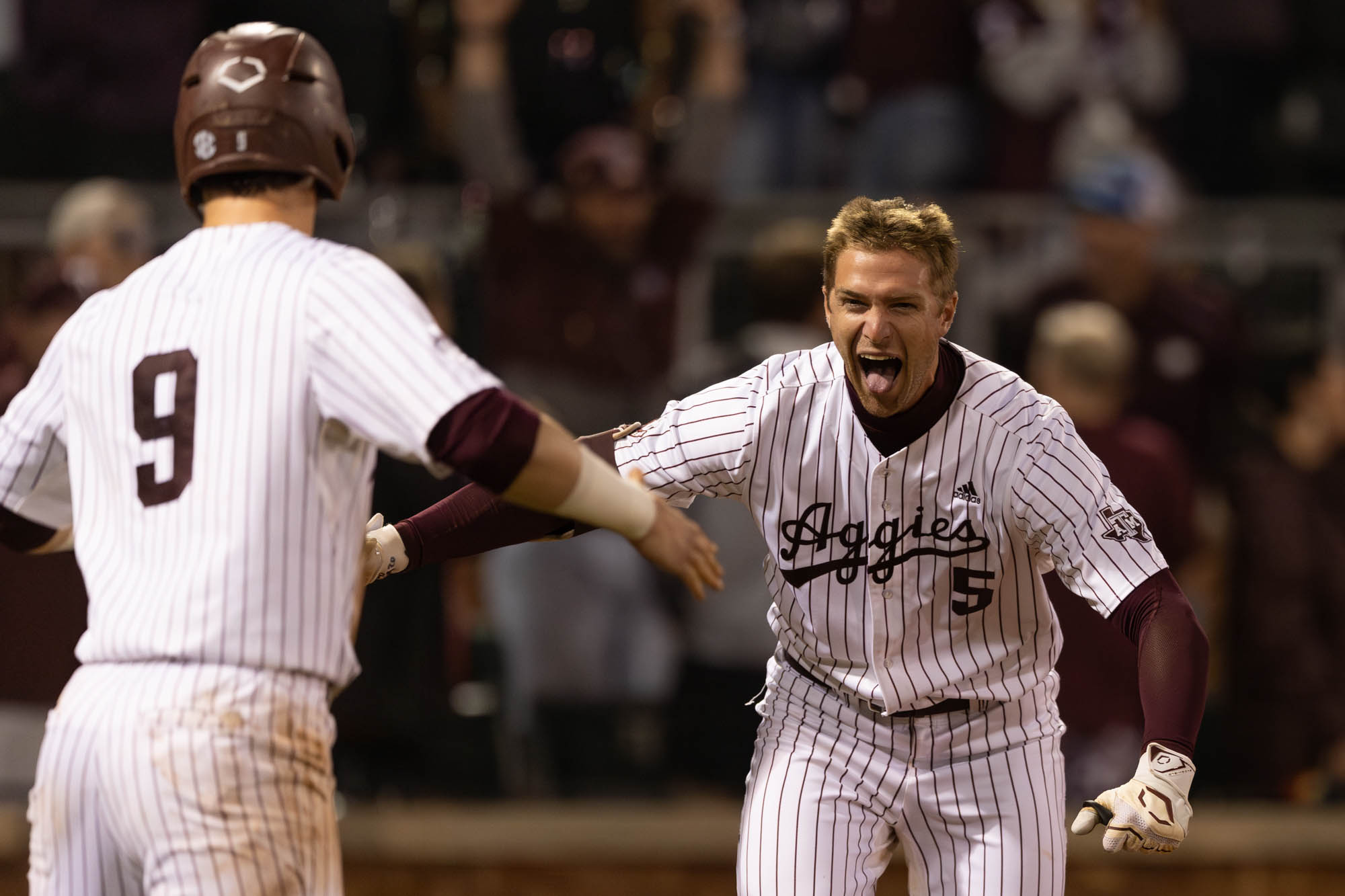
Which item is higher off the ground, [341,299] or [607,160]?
[607,160]

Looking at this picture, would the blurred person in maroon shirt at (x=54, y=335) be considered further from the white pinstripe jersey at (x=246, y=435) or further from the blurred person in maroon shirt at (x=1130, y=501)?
the blurred person in maroon shirt at (x=1130, y=501)

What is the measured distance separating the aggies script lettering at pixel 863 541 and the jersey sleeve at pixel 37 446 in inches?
54.4

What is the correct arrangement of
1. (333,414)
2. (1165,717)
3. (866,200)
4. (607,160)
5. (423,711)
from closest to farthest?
(333,414) → (1165,717) → (866,200) → (423,711) → (607,160)

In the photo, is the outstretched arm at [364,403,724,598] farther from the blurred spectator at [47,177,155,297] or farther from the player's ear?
the blurred spectator at [47,177,155,297]

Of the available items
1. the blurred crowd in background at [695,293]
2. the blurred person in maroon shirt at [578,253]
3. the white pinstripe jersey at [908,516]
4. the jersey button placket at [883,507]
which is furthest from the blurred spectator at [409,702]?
the jersey button placket at [883,507]

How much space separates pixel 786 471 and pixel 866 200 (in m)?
Answer: 0.56

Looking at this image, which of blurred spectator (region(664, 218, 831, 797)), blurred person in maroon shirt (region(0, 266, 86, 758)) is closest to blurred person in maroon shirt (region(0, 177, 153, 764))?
blurred person in maroon shirt (region(0, 266, 86, 758))

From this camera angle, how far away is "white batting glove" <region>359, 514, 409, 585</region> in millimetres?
3234

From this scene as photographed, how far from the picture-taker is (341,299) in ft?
8.29

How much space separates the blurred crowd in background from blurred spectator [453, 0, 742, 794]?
0.01 metres

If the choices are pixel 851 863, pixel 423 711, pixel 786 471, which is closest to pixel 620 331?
pixel 423 711

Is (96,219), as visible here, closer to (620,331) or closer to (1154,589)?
(620,331)

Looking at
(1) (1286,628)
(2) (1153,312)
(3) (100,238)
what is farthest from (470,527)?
(1) (1286,628)

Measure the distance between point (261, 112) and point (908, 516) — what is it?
1439 mm
